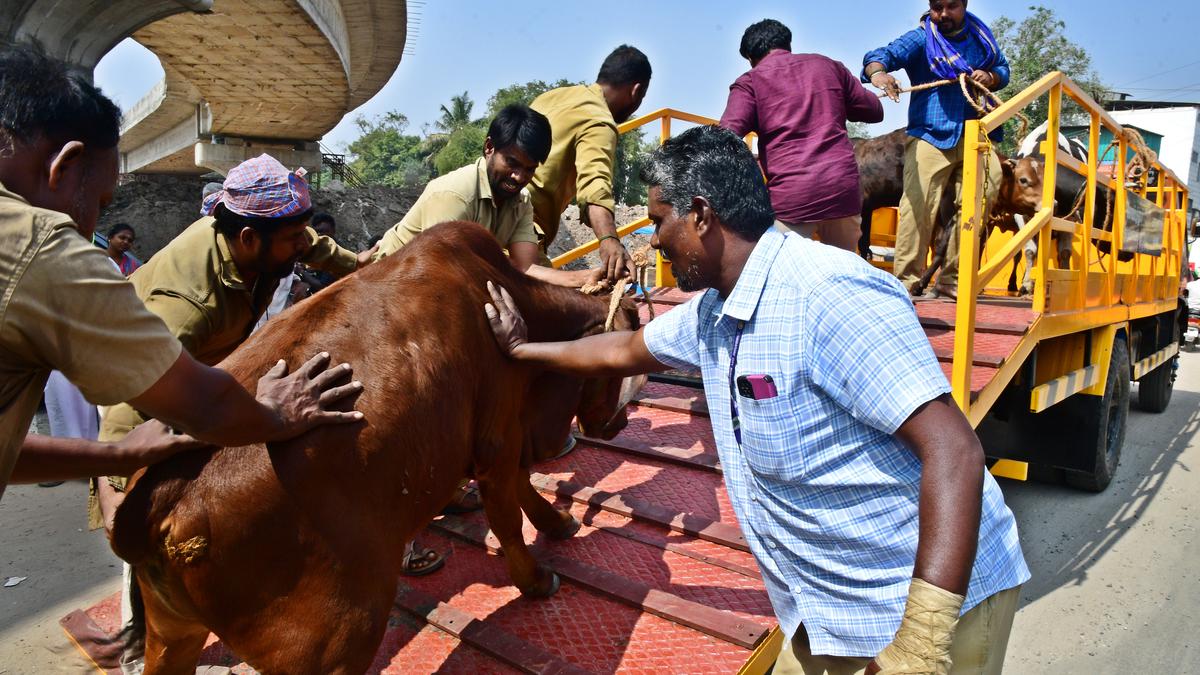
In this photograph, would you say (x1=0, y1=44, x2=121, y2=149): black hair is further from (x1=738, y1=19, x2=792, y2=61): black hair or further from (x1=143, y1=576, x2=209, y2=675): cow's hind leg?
(x1=738, y1=19, x2=792, y2=61): black hair

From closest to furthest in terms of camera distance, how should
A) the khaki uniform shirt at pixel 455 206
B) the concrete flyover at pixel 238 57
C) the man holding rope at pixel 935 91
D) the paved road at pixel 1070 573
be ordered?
the khaki uniform shirt at pixel 455 206 → the paved road at pixel 1070 573 → the man holding rope at pixel 935 91 → the concrete flyover at pixel 238 57

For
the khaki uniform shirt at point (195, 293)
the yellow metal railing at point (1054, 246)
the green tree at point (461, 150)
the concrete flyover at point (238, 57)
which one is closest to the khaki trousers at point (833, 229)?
the yellow metal railing at point (1054, 246)

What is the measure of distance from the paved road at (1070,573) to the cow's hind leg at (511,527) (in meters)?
2.50

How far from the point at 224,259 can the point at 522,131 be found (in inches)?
55.0

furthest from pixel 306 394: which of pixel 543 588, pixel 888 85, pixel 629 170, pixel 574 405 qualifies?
pixel 629 170

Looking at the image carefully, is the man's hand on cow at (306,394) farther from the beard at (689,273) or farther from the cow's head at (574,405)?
the cow's head at (574,405)

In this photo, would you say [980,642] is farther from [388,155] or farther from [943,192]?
[388,155]

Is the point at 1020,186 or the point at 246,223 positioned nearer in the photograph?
the point at 246,223

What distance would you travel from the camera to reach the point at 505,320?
2.68 metres

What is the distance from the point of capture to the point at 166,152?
1035 inches

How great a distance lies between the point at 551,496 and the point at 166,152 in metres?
28.1

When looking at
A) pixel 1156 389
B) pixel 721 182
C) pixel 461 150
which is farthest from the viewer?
pixel 461 150

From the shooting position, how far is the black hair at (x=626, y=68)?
4527mm

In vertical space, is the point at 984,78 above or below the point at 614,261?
above
